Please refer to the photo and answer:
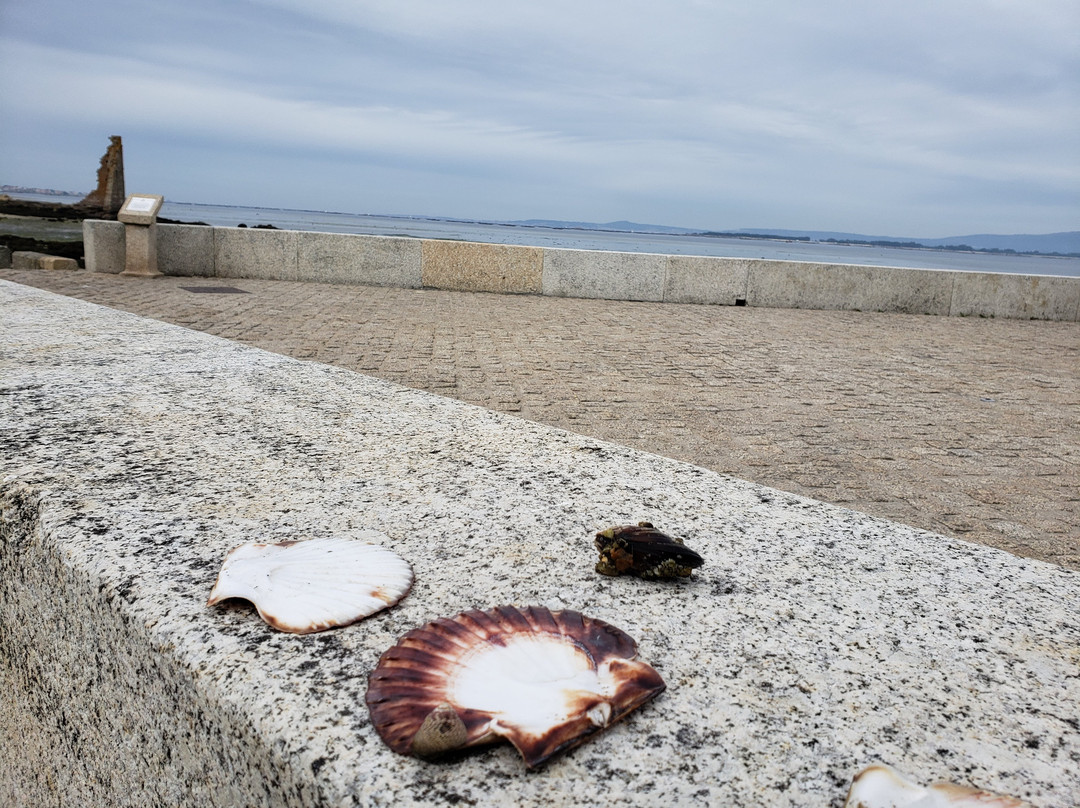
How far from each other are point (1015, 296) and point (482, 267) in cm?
839

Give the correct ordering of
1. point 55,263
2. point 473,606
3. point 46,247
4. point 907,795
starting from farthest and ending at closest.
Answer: point 46,247
point 55,263
point 473,606
point 907,795

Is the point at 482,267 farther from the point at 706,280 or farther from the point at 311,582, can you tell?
the point at 311,582

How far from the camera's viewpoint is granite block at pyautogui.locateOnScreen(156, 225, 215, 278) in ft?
37.7

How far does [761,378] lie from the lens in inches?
251

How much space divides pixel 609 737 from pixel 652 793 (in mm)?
91

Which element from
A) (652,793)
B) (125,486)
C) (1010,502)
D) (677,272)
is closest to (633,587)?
(652,793)

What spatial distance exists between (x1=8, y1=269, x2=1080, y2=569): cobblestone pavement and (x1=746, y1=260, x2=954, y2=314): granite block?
0.58 meters

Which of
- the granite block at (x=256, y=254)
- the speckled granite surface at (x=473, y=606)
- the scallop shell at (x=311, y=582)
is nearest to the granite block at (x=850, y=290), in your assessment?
the granite block at (x=256, y=254)

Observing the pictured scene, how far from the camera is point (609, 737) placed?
0.86 meters

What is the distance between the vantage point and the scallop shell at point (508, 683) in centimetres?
83

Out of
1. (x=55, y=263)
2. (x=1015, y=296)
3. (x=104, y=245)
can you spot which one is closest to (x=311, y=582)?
(x=104, y=245)

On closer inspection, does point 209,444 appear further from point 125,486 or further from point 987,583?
point 987,583

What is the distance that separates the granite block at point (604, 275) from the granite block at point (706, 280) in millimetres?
184

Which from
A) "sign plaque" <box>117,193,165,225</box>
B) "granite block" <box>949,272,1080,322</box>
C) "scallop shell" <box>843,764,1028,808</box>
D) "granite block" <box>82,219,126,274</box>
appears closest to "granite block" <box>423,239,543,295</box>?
"sign plaque" <box>117,193,165,225</box>
